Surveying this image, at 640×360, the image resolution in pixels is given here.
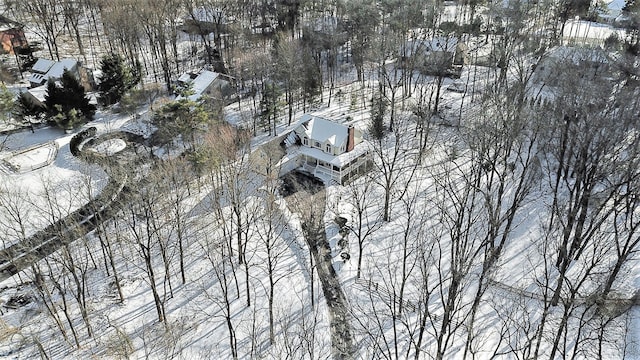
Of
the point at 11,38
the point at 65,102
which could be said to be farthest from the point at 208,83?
the point at 11,38

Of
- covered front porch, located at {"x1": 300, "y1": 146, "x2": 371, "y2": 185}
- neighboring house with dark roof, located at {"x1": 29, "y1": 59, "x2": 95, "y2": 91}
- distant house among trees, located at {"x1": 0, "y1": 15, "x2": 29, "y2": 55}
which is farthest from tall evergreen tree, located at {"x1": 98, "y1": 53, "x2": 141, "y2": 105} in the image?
covered front porch, located at {"x1": 300, "y1": 146, "x2": 371, "y2": 185}

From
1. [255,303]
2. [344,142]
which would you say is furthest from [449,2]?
[255,303]

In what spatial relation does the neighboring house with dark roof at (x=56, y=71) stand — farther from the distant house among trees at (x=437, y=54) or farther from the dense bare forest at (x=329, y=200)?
the distant house among trees at (x=437, y=54)

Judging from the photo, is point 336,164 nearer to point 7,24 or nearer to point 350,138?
point 350,138

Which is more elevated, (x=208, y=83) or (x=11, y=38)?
(x=11, y=38)

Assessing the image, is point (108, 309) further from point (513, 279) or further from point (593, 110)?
point (593, 110)

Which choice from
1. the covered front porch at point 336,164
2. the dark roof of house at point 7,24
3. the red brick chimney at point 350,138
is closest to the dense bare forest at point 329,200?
the covered front porch at point 336,164
